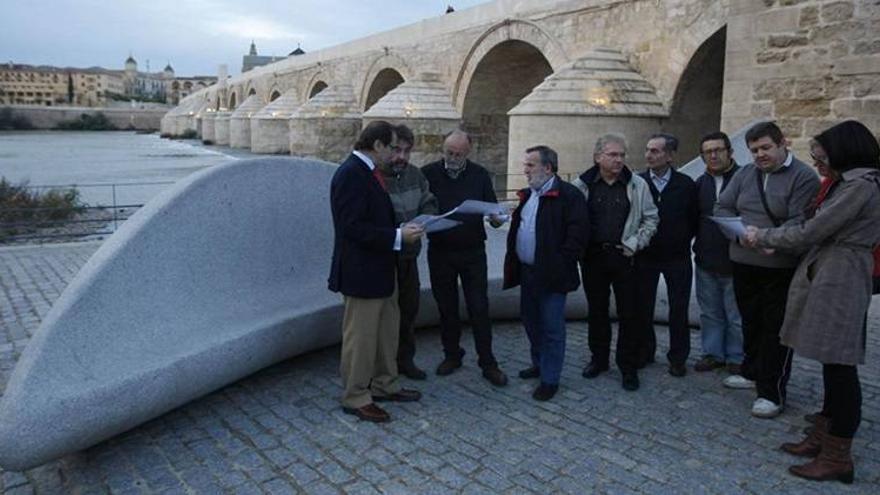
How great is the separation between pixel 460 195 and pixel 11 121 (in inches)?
2958

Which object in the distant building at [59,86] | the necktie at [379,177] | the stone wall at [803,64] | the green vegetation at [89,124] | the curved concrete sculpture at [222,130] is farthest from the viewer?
the distant building at [59,86]

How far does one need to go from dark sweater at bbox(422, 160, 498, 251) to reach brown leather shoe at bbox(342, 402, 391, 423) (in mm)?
1006

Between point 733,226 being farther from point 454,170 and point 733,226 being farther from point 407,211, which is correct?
point 407,211

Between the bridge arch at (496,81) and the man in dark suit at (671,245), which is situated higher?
the bridge arch at (496,81)

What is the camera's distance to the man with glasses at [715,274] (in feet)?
12.3

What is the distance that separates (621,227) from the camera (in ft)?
11.7

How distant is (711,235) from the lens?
3.79m

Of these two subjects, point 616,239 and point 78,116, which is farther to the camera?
point 78,116

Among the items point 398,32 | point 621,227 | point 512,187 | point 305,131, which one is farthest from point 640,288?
point 305,131

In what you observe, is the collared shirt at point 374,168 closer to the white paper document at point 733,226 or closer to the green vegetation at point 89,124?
the white paper document at point 733,226

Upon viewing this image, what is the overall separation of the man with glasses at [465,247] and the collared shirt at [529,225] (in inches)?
6.2

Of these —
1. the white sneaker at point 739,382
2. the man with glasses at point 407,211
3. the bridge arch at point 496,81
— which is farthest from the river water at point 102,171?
the white sneaker at point 739,382

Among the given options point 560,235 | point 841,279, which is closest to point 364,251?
point 560,235

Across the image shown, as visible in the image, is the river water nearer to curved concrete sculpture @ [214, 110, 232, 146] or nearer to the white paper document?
curved concrete sculpture @ [214, 110, 232, 146]
